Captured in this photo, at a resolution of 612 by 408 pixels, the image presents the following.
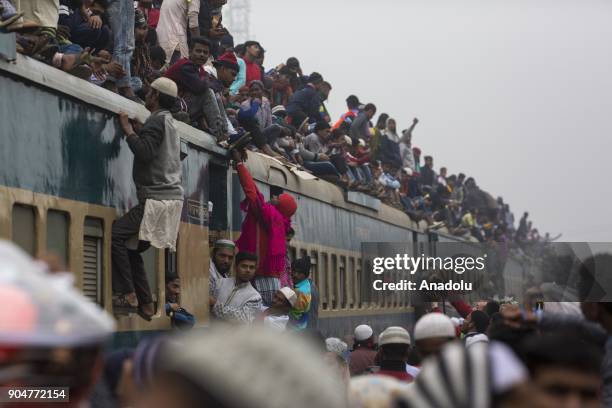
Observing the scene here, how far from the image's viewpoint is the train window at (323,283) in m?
16.1

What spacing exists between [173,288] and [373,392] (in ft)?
20.5

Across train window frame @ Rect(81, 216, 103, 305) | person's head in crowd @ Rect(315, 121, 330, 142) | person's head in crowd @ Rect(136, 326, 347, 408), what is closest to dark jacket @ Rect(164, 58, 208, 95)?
train window frame @ Rect(81, 216, 103, 305)

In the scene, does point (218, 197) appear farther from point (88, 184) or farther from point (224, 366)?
point (224, 366)

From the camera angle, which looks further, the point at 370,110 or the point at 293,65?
the point at 370,110

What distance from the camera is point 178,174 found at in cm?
927

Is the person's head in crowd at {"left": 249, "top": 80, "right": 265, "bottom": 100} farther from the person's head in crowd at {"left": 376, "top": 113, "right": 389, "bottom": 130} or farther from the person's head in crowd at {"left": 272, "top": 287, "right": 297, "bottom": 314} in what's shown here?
the person's head in crowd at {"left": 376, "top": 113, "right": 389, "bottom": 130}

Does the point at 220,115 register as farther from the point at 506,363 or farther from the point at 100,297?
the point at 506,363

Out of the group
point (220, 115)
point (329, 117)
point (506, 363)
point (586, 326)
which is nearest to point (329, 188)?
point (329, 117)

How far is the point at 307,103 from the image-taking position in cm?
1817

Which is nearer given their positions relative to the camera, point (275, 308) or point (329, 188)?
point (275, 308)

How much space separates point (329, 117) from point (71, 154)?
11.8 meters

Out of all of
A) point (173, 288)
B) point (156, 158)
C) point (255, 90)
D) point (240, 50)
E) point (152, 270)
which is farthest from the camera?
point (240, 50)

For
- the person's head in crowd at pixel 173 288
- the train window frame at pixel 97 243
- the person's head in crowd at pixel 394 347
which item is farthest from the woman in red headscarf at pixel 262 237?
the person's head in crowd at pixel 394 347

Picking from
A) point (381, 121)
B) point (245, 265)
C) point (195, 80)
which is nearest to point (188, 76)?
point (195, 80)
